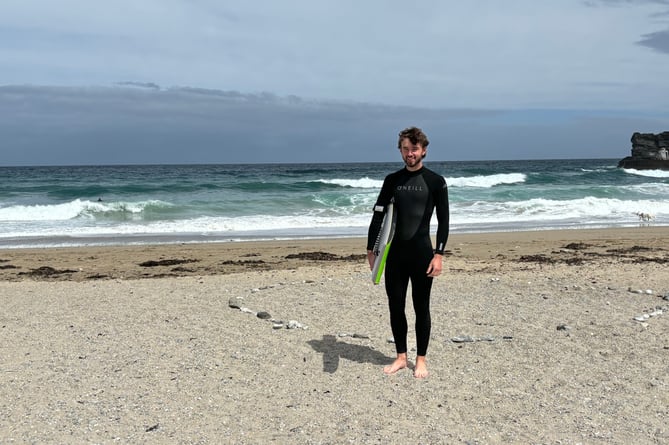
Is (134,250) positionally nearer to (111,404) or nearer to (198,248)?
(198,248)

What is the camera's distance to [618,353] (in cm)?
593

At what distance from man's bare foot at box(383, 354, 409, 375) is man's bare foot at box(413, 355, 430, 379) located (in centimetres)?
14

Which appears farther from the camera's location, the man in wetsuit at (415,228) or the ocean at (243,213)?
the ocean at (243,213)

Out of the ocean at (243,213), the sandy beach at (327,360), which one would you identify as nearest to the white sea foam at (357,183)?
the ocean at (243,213)

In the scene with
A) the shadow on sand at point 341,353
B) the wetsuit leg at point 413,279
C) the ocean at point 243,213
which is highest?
the wetsuit leg at point 413,279

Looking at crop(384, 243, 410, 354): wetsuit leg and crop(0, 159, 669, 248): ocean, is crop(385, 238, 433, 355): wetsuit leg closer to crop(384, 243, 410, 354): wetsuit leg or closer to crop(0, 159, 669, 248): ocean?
crop(384, 243, 410, 354): wetsuit leg

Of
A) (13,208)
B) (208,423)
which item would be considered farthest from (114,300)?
(13,208)

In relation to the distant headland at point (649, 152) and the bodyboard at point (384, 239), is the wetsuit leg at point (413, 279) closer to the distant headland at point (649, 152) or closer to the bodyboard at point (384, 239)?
the bodyboard at point (384, 239)

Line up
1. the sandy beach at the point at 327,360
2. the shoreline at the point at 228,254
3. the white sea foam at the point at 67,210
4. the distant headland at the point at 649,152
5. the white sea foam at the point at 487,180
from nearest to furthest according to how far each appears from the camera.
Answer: the sandy beach at the point at 327,360 → the shoreline at the point at 228,254 → the white sea foam at the point at 67,210 → the white sea foam at the point at 487,180 → the distant headland at the point at 649,152

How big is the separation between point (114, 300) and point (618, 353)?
19.7ft

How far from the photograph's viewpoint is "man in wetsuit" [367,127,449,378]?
518 centimetres

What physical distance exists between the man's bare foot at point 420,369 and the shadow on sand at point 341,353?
431mm

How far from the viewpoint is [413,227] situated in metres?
5.28

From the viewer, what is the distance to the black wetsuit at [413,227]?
5.23 meters
